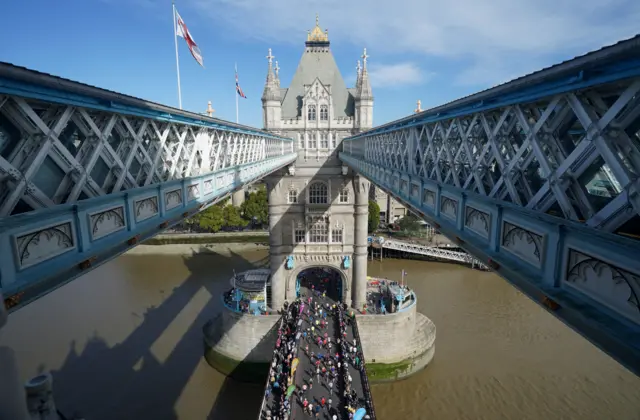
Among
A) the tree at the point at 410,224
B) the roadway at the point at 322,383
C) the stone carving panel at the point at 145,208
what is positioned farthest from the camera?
the tree at the point at 410,224

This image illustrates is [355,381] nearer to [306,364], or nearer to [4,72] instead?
[306,364]

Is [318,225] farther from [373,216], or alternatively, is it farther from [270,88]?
[373,216]

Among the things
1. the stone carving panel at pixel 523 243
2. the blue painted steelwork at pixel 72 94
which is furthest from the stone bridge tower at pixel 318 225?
the stone carving panel at pixel 523 243

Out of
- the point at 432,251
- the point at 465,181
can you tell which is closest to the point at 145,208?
the point at 465,181

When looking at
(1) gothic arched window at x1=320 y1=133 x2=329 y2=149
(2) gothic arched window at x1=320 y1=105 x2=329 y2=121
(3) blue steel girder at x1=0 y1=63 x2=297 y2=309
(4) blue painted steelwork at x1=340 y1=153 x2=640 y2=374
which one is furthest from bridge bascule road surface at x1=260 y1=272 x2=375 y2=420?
(2) gothic arched window at x1=320 y1=105 x2=329 y2=121

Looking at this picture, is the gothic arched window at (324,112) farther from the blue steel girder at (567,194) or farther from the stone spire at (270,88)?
the blue steel girder at (567,194)

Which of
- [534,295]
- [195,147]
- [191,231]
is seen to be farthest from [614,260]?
[191,231]
